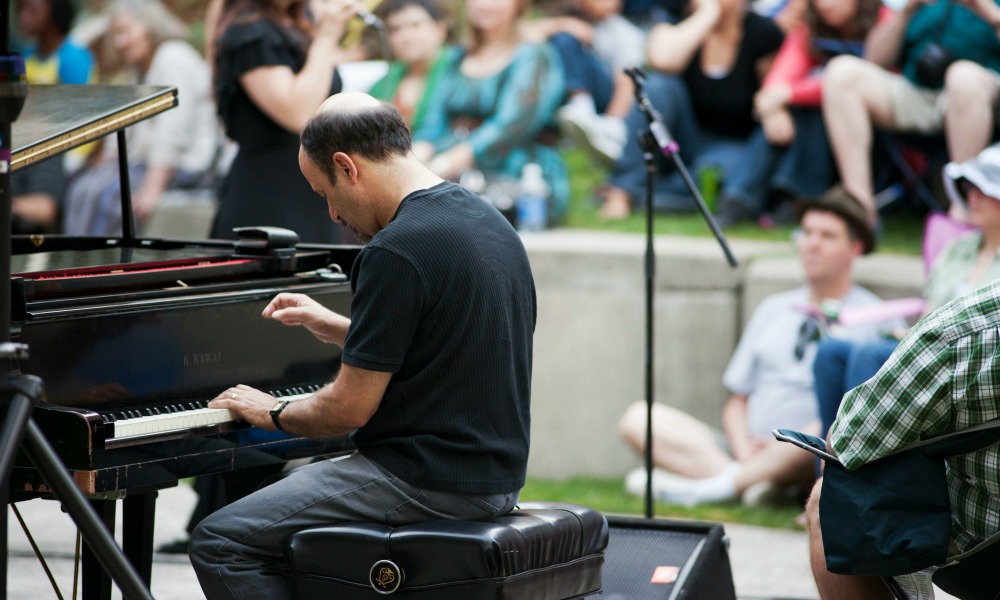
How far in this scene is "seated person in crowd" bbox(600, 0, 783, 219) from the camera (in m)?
6.88

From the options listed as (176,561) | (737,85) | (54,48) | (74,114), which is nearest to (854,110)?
(737,85)

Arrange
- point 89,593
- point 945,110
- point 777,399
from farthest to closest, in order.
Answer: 1. point 945,110
2. point 777,399
3. point 89,593

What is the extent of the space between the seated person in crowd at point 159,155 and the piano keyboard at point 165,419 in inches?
184

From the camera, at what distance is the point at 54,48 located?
852 cm

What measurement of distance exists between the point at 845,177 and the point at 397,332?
161 inches

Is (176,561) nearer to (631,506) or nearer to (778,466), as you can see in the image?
(631,506)

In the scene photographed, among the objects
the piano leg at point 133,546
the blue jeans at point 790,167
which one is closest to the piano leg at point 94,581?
the piano leg at point 133,546

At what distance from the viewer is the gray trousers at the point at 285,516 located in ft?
8.89

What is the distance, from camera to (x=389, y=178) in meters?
2.74

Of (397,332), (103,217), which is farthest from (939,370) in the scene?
(103,217)

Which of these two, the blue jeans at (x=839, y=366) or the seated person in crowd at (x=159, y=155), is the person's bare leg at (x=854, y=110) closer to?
the blue jeans at (x=839, y=366)

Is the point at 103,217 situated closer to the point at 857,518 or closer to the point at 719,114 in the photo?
the point at 719,114

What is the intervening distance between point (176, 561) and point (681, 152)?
3615mm

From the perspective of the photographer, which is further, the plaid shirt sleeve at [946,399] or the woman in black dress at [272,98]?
the woman in black dress at [272,98]
